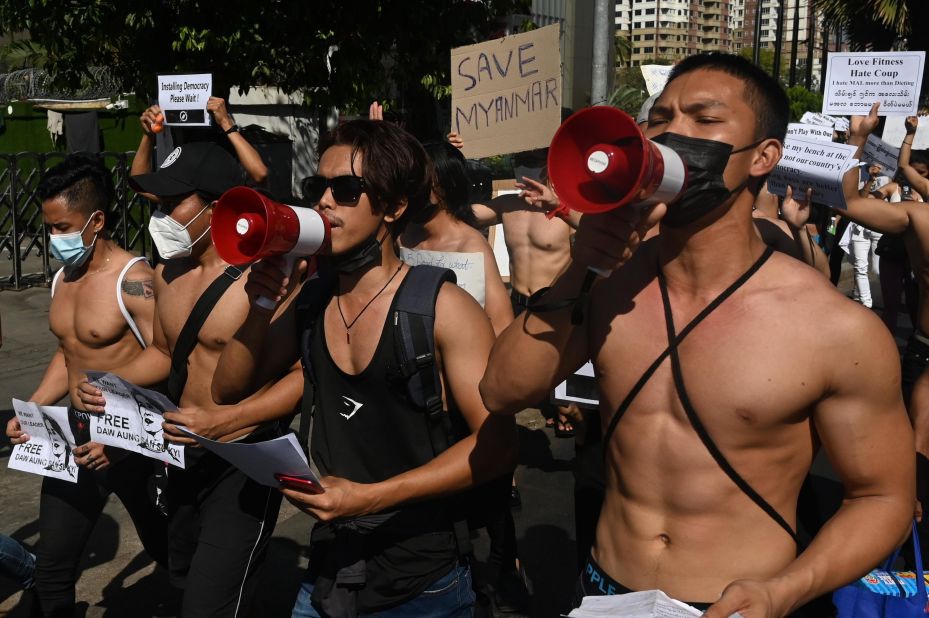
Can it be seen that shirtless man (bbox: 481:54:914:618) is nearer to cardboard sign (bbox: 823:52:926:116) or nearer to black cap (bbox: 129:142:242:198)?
black cap (bbox: 129:142:242:198)

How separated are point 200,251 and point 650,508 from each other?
2302mm

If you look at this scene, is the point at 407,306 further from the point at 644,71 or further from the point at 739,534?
the point at 644,71

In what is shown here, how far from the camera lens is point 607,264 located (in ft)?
6.32

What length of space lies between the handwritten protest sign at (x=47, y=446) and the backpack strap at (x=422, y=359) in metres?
1.71

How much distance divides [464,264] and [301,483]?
2703 millimetres

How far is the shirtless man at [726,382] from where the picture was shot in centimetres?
199

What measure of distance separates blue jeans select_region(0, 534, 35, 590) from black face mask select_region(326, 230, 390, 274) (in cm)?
217

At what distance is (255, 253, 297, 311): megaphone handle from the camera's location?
2508 mm

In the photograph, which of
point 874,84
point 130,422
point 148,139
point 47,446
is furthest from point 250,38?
point 130,422

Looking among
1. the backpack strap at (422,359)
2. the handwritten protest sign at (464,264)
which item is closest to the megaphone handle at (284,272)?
the backpack strap at (422,359)

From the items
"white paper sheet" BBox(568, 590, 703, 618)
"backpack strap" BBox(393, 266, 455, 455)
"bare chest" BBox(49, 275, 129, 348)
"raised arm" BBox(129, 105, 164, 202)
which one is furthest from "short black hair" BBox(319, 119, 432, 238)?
"raised arm" BBox(129, 105, 164, 202)

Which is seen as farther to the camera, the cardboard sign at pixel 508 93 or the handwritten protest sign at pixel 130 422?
the cardboard sign at pixel 508 93

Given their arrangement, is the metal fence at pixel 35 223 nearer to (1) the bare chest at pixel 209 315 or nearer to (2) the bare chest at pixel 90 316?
(2) the bare chest at pixel 90 316

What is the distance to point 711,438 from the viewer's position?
206 centimetres
